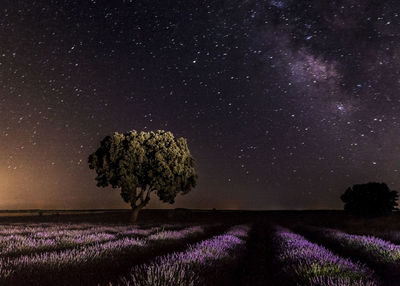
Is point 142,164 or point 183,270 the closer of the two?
point 183,270

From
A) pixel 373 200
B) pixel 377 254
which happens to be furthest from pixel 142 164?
pixel 373 200

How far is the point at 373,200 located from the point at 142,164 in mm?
61720

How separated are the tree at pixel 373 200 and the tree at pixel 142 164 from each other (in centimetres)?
5692

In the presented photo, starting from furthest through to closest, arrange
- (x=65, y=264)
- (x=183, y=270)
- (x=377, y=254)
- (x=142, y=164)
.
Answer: (x=142, y=164), (x=377, y=254), (x=65, y=264), (x=183, y=270)

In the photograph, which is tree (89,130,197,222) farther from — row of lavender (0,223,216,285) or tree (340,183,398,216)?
tree (340,183,398,216)

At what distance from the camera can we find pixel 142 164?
32.7m

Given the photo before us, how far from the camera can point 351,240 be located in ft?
40.7

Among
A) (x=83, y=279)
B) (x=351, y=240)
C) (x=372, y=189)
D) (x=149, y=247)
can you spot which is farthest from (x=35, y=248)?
(x=372, y=189)

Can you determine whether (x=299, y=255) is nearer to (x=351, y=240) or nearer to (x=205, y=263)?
(x=205, y=263)

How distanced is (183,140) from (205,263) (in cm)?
2780

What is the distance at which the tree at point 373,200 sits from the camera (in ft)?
244

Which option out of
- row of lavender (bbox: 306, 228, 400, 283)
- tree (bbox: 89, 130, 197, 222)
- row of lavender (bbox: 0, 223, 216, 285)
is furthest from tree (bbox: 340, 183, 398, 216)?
row of lavender (bbox: 0, 223, 216, 285)

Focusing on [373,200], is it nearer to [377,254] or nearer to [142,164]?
[142,164]

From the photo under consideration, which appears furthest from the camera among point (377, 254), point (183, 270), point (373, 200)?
point (373, 200)
